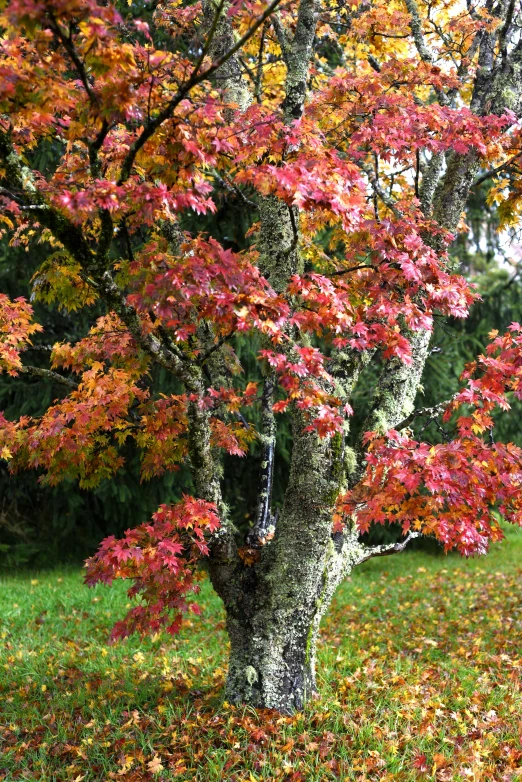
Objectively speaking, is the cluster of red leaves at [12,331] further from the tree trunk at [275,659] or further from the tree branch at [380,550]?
the tree branch at [380,550]

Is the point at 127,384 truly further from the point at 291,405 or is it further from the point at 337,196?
the point at 337,196

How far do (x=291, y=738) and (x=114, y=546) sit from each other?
147 centimetres

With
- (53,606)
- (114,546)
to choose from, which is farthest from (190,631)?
(114,546)

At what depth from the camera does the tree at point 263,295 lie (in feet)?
9.46

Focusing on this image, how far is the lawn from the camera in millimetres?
3670

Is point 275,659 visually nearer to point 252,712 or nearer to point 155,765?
point 252,712

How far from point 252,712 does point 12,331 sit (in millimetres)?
2772

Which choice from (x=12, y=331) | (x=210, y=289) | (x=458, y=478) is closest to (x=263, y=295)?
(x=210, y=289)

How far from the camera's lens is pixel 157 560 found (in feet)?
11.4

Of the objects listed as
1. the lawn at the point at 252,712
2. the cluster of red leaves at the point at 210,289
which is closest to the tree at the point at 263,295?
the cluster of red leaves at the point at 210,289

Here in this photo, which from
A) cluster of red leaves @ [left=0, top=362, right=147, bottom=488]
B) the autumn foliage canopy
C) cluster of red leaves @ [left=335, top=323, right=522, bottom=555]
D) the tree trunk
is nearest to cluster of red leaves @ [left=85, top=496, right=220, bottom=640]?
the autumn foliage canopy

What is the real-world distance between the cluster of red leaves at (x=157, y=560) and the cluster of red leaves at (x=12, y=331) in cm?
130

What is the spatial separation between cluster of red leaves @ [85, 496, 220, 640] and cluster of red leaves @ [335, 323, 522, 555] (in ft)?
2.67

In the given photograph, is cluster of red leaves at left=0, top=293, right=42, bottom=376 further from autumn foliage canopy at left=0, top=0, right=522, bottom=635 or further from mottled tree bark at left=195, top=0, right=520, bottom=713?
mottled tree bark at left=195, top=0, right=520, bottom=713
